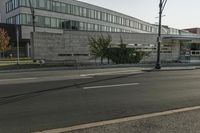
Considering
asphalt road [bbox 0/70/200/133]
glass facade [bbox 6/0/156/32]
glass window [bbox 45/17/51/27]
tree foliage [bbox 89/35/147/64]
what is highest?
glass facade [bbox 6/0/156/32]

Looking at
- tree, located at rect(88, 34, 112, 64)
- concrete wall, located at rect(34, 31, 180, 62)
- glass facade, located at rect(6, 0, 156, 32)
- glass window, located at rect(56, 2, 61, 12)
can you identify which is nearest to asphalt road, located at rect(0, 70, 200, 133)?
concrete wall, located at rect(34, 31, 180, 62)

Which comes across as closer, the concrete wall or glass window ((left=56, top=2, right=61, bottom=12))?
the concrete wall

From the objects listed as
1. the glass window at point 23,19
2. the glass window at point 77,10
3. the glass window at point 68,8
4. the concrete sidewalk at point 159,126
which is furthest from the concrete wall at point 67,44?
the glass window at point 77,10

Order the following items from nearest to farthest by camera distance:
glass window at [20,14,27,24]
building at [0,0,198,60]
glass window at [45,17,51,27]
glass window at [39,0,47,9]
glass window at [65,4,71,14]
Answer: glass window at [20,14,27,24]
building at [0,0,198,60]
glass window at [39,0,47,9]
glass window at [45,17,51,27]
glass window at [65,4,71,14]

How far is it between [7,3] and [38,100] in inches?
2258

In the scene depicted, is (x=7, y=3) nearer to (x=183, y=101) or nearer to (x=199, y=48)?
(x=199, y=48)

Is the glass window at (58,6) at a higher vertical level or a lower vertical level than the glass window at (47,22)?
higher

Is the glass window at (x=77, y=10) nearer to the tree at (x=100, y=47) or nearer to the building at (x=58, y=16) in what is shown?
the building at (x=58, y=16)

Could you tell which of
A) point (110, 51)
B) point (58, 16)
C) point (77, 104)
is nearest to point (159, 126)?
point (77, 104)

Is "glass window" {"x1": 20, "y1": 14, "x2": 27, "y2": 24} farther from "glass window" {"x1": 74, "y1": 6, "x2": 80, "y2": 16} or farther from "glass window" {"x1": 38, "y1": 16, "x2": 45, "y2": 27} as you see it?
"glass window" {"x1": 74, "y1": 6, "x2": 80, "y2": 16}

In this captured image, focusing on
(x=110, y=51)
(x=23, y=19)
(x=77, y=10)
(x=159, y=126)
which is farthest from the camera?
(x=77, y=10)

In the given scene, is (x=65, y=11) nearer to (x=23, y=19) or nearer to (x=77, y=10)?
(x=77, y=10)

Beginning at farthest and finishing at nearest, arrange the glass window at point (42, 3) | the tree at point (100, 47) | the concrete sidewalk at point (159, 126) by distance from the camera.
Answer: the glass window at point (42, 3)
the tree at point (100, 47)
the concrete sidewalk at point (159, 126)

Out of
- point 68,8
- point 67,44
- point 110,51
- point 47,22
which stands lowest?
point 110,51
